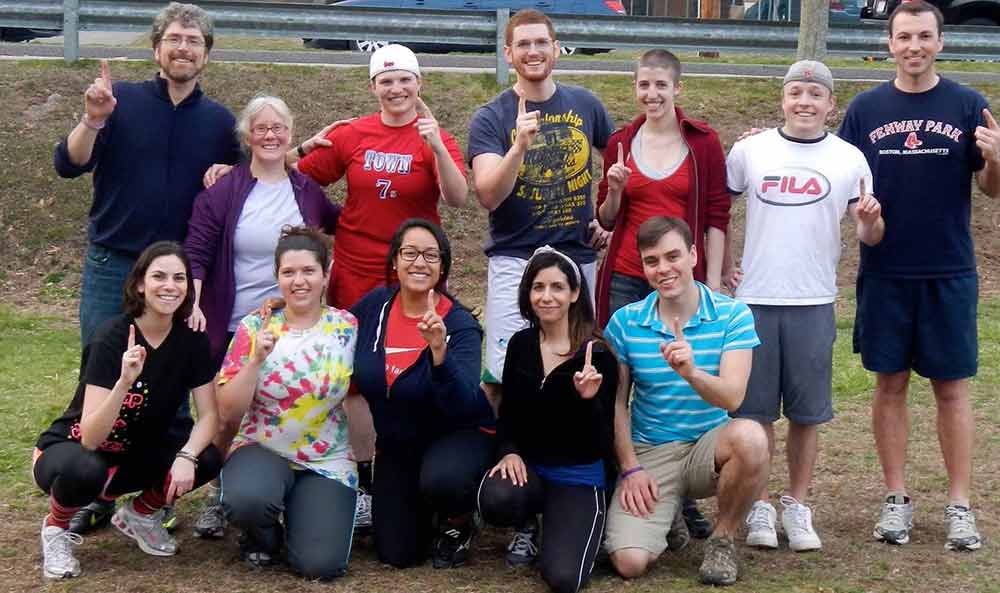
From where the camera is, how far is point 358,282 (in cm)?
579

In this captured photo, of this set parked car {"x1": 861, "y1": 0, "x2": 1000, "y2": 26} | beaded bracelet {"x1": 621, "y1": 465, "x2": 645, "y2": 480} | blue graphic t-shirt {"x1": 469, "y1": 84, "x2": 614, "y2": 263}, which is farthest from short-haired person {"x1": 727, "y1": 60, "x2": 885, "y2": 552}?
parked car {"x1": 861, "y1": 0, "x2": 1000, "y2": 26}

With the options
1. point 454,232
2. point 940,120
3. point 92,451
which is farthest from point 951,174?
point 454,232

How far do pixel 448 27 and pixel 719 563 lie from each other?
8.64 metres

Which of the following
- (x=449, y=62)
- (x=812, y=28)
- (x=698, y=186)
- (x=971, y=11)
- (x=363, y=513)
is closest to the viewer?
(x=698, y=186)

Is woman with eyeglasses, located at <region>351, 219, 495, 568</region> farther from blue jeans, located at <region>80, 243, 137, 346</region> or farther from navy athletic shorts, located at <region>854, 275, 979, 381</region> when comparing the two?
navy athletic shorts, located at <region>854, 275, 979, 381</region>

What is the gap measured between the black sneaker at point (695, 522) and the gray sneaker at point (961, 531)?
3.21 ft

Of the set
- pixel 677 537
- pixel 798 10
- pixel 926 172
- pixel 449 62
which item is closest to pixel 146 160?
pixel 677 537

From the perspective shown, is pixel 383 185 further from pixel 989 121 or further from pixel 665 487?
pixel 989 121

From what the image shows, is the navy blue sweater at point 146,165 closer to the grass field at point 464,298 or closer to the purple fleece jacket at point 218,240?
the purple fleece jacket at point 218,240

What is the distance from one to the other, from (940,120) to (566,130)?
61.2 inches

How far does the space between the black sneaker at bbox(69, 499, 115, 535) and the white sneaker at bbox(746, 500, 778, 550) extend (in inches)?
106

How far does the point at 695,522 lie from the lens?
579 centimetres

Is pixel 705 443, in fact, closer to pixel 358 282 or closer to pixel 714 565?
pixel 714 565

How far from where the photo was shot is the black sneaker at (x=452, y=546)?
5.36 m
